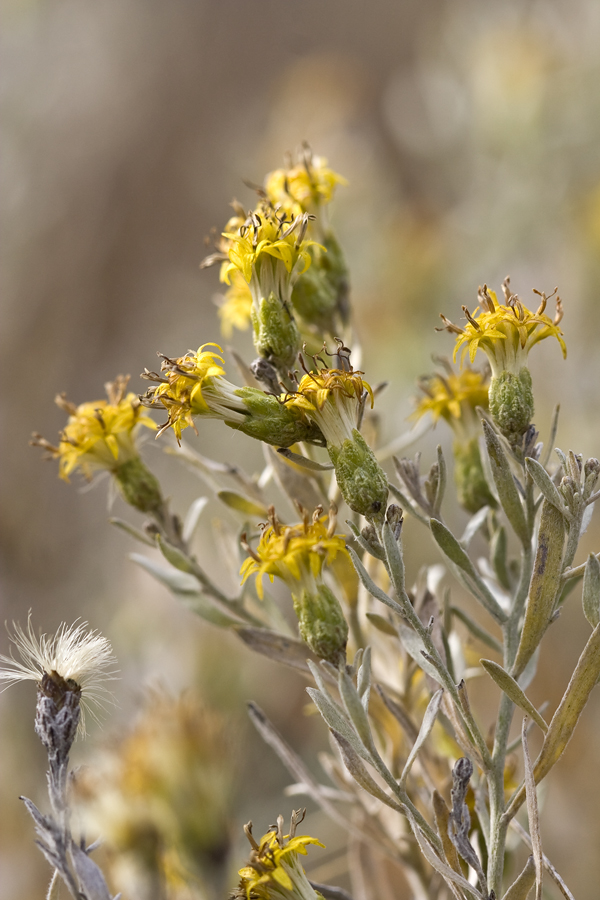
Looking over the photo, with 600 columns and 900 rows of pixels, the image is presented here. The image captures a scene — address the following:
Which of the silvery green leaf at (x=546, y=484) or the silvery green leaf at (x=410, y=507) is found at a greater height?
the silvery green leaf at (x=410, y=507)

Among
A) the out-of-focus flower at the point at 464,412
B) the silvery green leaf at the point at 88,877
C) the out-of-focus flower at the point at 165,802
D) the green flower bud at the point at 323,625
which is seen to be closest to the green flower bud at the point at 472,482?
the out-of-focus flower at the point at 464,412

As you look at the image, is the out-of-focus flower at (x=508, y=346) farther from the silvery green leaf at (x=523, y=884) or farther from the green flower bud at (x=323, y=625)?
the silvery green leaf at (x=523, y=884)

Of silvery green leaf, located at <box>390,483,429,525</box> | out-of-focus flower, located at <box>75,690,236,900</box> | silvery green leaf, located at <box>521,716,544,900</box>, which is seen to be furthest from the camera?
out-of-focus flower, located at <box>75,690,236,900</box>

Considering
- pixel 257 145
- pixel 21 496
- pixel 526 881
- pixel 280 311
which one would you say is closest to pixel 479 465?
pixel 280 311

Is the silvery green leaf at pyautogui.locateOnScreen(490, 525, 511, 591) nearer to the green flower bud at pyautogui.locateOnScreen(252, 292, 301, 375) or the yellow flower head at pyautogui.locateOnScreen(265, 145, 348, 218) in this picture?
the green flower bud at pyautogui.locateOnScreen(252, 292, 301, 375)

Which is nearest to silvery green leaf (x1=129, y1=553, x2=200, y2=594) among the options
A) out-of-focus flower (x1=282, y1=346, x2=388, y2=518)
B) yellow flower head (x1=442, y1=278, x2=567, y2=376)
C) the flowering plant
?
the flowering plant

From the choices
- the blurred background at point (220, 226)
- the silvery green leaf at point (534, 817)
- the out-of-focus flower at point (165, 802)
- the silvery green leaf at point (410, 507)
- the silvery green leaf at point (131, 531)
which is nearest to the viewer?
the silvery green leaf at point (534, 817)

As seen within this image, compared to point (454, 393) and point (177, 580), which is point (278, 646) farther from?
point (454, 393)
